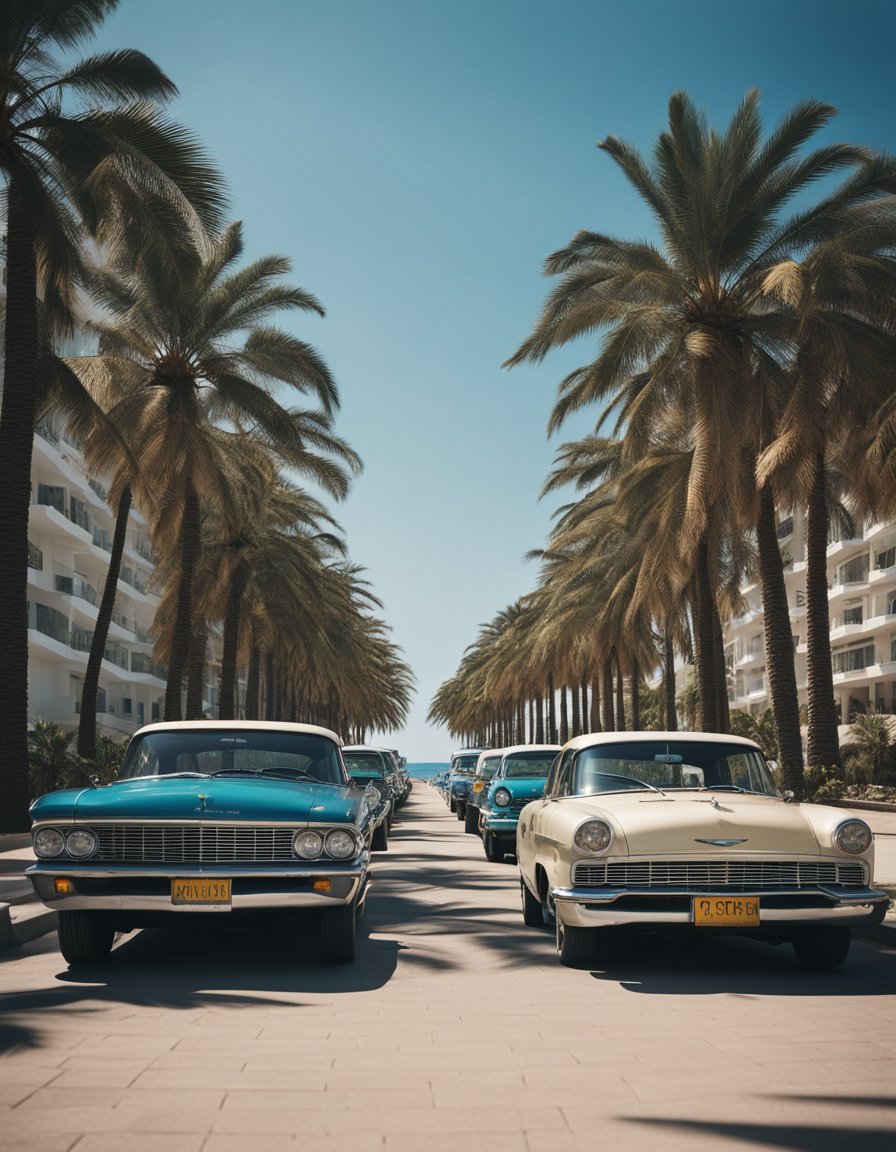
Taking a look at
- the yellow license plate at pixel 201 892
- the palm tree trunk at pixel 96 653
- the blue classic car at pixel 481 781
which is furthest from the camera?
the palm tree trunk at pixel 96 653

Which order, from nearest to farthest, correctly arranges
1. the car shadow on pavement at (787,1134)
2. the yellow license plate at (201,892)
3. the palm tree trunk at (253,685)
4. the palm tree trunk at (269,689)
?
the car shadow on pavement at (787,1134) → the yellow license plate at (201,892) → the palm tree trunk at (253,685) → the palm tree trunk at (269,689)

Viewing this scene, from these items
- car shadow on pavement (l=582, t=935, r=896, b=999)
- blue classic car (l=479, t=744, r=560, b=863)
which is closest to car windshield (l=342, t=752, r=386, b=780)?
blue classic car (l=479, t=744, r=560, b=863)

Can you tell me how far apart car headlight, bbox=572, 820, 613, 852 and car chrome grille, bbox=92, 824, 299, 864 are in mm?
1802

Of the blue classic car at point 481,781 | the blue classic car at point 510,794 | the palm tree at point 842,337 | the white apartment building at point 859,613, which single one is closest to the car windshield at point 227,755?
the blue classic car at point 510,794

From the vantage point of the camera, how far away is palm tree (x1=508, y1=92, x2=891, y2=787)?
77.4 ft

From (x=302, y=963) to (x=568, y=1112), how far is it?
13.0 feet

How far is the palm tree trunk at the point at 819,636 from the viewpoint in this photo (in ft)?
86.8

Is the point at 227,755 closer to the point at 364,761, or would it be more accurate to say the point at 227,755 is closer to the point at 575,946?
the point at 575,946

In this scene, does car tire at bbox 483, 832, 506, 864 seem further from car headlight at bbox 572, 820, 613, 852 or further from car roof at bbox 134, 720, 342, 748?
car headlight at bbox 572, 820, 613, 852

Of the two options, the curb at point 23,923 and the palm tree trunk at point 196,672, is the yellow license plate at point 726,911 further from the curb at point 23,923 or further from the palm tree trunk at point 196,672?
the palm tree trunk at point 196,672

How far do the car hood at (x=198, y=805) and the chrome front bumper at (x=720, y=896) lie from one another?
163 centimetres

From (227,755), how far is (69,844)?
6.18ft

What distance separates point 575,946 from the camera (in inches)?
327

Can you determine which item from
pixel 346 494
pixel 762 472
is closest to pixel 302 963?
pixel 762 472
